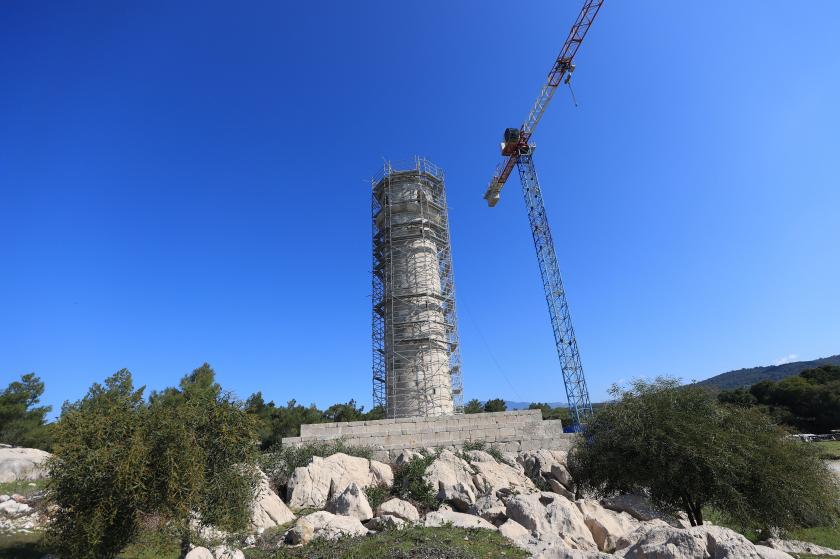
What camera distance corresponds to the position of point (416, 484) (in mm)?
16578

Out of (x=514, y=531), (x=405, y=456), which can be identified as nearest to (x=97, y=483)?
(x=514, y=531)

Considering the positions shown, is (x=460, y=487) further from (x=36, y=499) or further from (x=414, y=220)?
(x=414, y=220)

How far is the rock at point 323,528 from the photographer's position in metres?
11.4

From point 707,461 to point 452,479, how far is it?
858 cm

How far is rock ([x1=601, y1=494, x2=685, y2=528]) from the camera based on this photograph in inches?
583

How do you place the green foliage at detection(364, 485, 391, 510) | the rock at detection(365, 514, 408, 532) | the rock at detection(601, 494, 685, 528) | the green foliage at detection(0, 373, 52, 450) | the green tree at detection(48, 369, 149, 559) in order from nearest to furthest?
the green tree at detection(48, 369, 149, 559) < the rock at detection(365, 514, 408, 532) < the rock at detection(601, 494, 685, 528) < the green foliage at detection(364, 485, 391, 510) < the green foliage at detection(0, 373, 52, 450)

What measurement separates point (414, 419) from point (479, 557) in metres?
14.2

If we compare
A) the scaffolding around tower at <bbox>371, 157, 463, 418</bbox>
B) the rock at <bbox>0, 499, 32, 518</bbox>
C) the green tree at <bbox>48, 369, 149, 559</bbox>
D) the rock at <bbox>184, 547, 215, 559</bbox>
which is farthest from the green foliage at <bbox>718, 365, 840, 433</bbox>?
the rock at <bbox>0, 499, 32, 518</bbox>

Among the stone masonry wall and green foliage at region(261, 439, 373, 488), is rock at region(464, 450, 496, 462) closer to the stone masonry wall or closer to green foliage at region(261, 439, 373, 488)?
the stone masonry wall

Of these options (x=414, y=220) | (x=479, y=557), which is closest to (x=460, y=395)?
(x=414, y=220)

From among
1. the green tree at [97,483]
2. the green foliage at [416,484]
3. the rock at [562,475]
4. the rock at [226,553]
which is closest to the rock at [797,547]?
the rock at [562,475]

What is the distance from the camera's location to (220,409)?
35.8 ft

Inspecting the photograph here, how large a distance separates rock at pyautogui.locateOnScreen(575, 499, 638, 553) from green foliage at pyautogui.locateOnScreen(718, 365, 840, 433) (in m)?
37.1

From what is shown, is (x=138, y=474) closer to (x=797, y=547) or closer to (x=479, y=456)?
(x=479, y=456)
